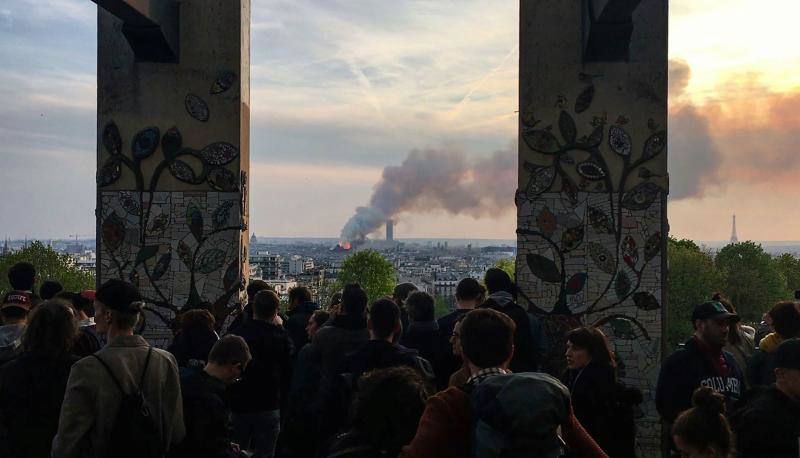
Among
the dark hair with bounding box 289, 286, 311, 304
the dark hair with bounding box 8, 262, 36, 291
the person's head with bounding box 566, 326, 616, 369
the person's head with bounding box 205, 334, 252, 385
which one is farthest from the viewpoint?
the dark hair with bounding box 289, 286, 311, 304

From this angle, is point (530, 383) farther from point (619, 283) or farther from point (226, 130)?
point (226, 130)

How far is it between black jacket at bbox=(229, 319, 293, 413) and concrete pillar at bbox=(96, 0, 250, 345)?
6.58ft

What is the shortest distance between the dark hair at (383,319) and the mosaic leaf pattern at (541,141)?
3.17 m

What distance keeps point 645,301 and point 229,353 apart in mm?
4194

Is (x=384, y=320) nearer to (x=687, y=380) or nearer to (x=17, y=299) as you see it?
(x=687, y=380)

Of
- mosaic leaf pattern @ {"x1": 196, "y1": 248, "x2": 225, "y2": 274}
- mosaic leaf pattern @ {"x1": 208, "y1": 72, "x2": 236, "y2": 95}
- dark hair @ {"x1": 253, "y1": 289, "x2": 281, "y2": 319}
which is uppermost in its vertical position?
mosaic leaf pattern @ {"x1": 208, "y1": 72, "x2": 236, "y2": 95}

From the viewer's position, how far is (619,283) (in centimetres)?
648

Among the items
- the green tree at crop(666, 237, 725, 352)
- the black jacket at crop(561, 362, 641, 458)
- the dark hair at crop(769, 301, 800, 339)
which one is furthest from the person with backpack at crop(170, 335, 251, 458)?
the green tree at crop(666, 237, 725, 352)

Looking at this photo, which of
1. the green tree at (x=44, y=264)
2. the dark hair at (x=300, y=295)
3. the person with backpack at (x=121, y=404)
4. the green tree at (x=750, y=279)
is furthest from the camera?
the green tree at (x=44, y=264)

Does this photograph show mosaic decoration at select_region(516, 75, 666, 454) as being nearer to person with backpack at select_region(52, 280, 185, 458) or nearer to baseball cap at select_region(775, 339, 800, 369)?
baseball cap at select_region(775, 339, 800, 369)

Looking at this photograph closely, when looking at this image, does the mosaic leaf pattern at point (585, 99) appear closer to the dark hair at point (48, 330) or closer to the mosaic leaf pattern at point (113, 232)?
the mosaic leaf pattern at point (113, 232)

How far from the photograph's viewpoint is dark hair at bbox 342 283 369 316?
4445 mm

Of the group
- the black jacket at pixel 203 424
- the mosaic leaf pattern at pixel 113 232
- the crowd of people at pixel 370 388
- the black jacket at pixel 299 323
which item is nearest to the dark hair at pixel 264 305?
the crowd of people at pixel 370 388

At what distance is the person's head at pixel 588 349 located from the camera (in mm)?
3770
